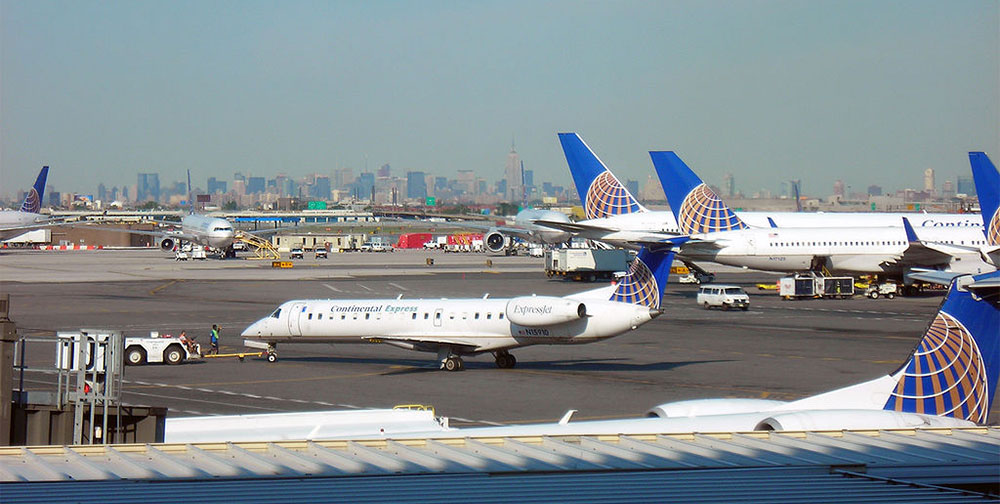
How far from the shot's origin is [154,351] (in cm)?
4444

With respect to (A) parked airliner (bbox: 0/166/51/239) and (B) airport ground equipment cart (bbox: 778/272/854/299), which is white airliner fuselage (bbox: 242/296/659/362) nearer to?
(B) airport ground equipment cart (bbox: 778/272/854/299)

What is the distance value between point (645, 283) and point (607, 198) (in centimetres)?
5272

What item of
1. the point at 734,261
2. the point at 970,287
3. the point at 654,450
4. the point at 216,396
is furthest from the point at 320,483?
the point at 734,261

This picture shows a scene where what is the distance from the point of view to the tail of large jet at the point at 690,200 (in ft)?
258

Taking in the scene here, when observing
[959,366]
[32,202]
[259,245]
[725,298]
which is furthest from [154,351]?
[32,202]

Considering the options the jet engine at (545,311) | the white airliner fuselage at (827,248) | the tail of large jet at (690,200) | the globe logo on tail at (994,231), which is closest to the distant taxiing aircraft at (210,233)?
the tail of large jet at (690,200)

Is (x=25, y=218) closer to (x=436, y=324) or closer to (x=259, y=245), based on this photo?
(x=259, y=245)

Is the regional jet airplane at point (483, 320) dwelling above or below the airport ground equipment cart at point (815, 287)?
below

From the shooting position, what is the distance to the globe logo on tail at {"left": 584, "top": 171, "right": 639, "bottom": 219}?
92.1m

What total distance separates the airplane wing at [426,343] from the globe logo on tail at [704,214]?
40.7 meters

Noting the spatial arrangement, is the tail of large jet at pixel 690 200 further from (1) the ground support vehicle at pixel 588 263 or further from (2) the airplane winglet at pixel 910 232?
(1) the ground support vehicle at pixel 588 263

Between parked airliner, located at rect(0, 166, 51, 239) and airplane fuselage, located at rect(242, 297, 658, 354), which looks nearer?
airplane fuselage, located at rect(242, 297, 658, 354)

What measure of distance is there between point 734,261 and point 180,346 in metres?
43.1

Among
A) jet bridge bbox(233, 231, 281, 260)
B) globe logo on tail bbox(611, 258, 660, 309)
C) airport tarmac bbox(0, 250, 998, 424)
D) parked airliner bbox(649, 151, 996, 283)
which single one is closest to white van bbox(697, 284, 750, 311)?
airport tarmac bbox(0, 250, 998, 424)
